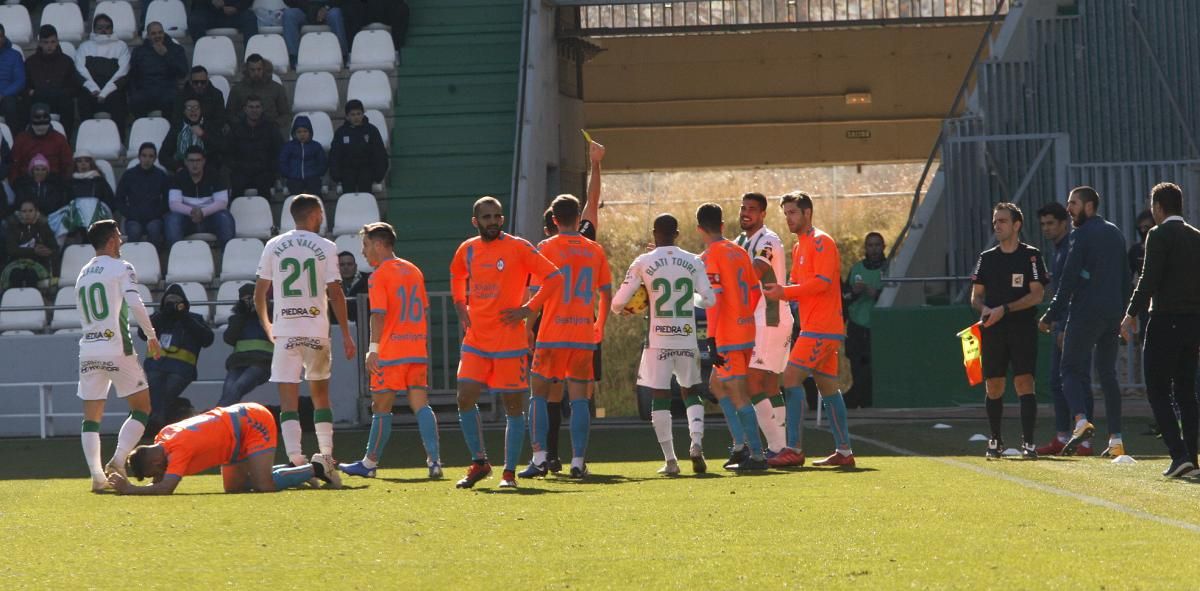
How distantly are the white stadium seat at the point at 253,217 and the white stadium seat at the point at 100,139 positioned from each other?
2.13 metres

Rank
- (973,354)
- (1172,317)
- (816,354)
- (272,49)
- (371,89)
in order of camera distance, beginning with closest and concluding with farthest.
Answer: (1172,317)
(816,354)
(973,354)
(371,89)
(272,49)

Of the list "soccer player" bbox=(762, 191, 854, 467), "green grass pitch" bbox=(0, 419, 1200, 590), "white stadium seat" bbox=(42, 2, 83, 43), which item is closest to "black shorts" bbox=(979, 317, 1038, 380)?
"green grass pitch" bbox=(0, 419, 1200, 590)

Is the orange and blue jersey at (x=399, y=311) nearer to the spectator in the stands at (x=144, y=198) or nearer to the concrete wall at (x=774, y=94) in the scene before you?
the spectator in the stands at (x=144, y=198)

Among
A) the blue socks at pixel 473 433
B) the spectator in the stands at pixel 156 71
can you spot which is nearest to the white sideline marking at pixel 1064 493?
the blue socks at pixel 473 433

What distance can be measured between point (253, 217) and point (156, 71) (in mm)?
2677

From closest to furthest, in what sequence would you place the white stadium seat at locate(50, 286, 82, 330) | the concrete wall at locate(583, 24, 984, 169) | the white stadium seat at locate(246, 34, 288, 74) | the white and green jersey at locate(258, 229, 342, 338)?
the white and green jersey at locate(258, 229, 342, 338), the white stadium seat at locate(50, 286, 82, 330), the white stadium seat at locate(246, 34, 288, 74), the concrete wall at locate(583, 24, 984, 169)

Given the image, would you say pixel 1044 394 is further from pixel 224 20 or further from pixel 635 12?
pixel 635 12

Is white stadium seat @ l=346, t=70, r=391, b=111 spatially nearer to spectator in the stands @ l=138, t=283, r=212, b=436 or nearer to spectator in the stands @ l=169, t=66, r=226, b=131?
spectator in the stands @ l=169, t=66, r=226, b=131

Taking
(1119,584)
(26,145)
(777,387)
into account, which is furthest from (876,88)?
(1119,584)

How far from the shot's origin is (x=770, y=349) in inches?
489

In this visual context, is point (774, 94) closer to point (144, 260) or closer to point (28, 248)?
point (144, 260)

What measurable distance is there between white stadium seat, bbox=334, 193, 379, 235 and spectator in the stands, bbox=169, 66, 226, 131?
6.23 feet

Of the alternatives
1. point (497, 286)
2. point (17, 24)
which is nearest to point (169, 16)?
point (17, 24)

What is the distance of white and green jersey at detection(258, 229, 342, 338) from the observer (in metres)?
12.0
